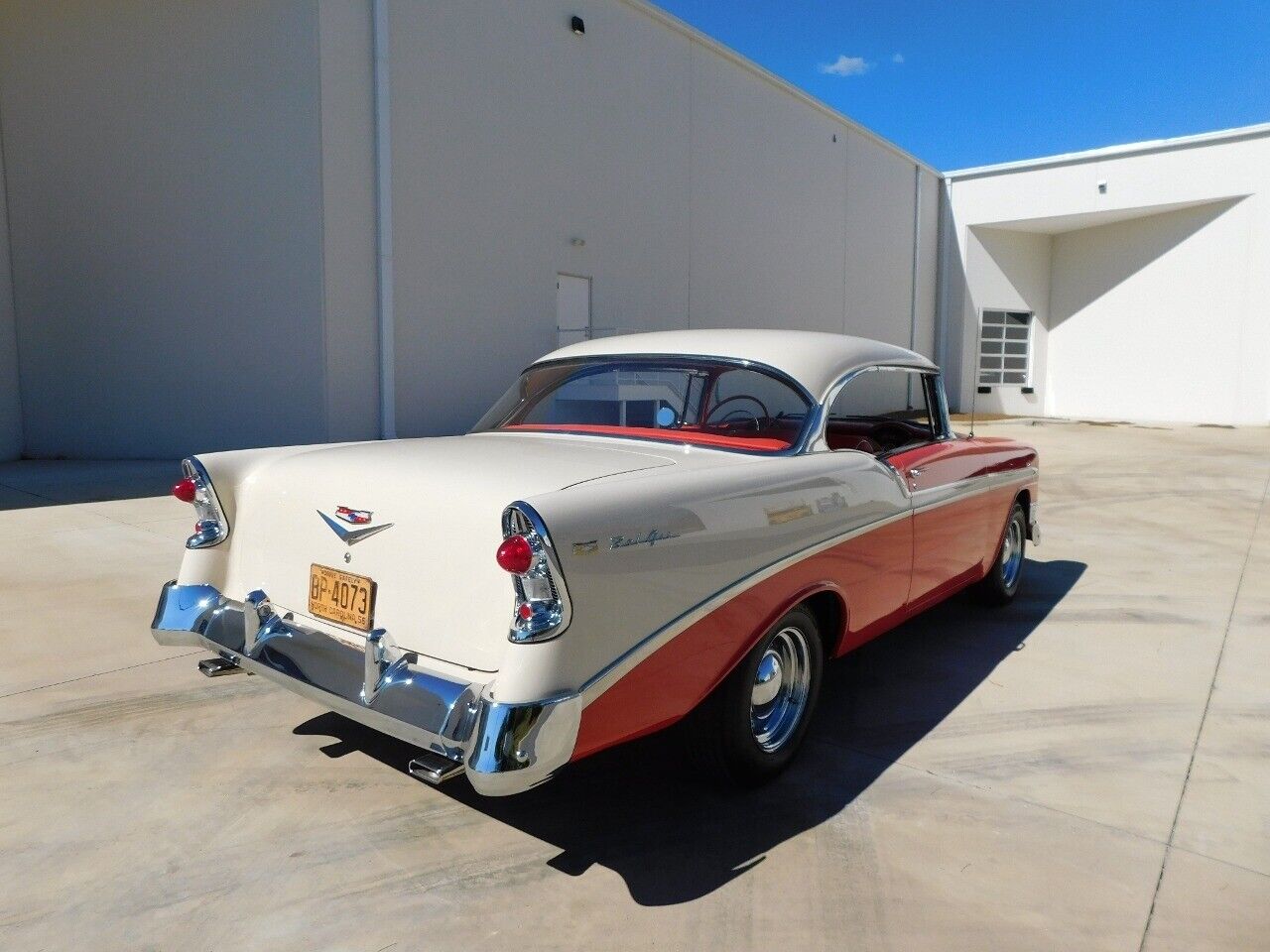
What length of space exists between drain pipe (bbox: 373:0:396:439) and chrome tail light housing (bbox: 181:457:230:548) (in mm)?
8034

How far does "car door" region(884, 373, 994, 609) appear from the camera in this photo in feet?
12.2

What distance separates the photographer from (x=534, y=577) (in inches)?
85.2

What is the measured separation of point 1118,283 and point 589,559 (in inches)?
895

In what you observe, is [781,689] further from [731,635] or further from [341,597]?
[341,597]

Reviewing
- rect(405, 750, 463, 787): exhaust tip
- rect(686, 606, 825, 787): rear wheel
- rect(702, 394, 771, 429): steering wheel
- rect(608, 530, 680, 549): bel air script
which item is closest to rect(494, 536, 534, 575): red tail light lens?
rect(608, 530, 680, 549): bel air script

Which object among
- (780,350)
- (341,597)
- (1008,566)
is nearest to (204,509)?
(341,597)

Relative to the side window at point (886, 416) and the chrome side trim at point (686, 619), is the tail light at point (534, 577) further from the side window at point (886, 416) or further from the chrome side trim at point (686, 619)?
the side window at point (886, 416)

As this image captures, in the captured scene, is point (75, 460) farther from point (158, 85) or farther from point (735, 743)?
point (735, 743)

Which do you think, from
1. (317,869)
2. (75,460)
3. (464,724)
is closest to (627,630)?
(464,724)

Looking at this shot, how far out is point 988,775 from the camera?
9.77 ft

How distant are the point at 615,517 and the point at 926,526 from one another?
6.45 ft

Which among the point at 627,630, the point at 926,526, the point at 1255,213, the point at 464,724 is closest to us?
the point at 464,724

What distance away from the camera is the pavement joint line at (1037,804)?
249cm

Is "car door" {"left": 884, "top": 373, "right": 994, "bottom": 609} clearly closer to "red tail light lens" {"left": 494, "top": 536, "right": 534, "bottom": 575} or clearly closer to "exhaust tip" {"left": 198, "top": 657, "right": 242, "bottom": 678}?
"red tail light lens" {"left": 494, "top": 536, "right": 534, "bottom": 575}
